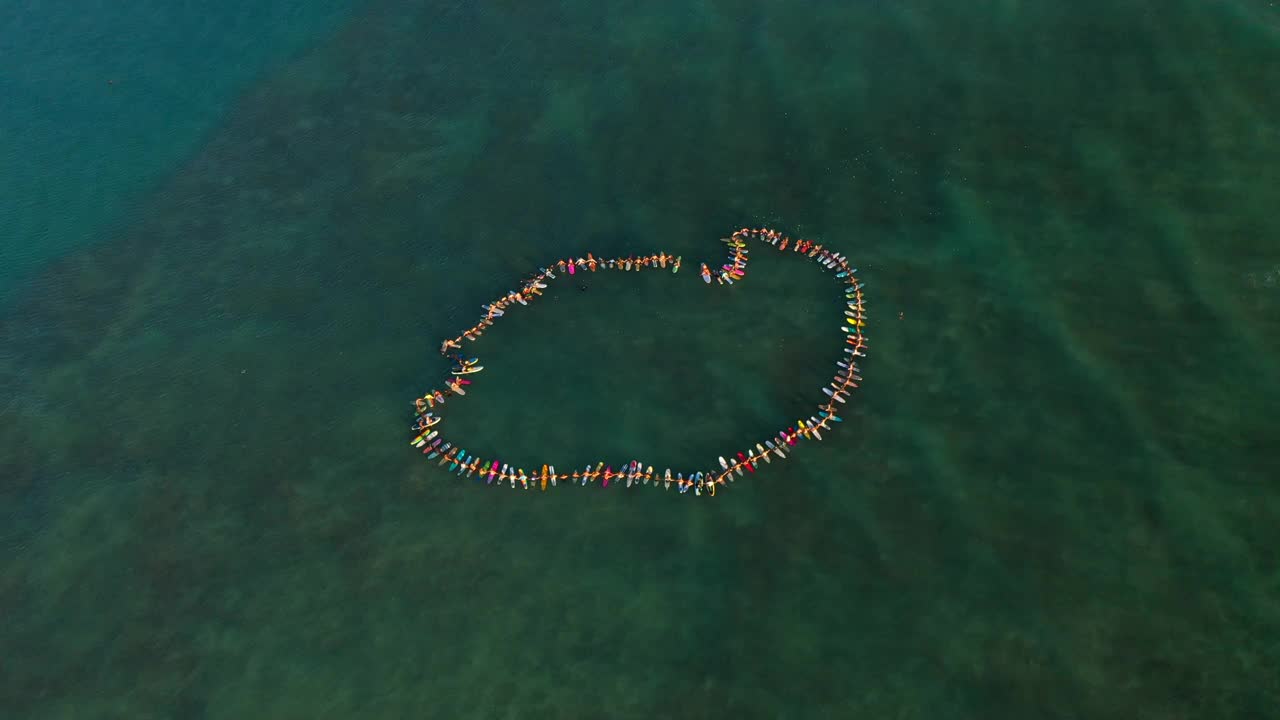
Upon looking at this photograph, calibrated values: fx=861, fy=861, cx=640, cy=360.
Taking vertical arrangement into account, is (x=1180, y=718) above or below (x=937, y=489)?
below

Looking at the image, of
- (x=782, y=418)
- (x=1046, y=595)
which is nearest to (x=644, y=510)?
(x=782, y=418)

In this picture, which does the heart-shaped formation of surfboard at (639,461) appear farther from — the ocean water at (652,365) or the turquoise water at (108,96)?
the turquoise water at (108,96)

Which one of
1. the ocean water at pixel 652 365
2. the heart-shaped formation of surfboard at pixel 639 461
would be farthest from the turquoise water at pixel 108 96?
the heart-shaped formation of surfboard at pixel 639 461

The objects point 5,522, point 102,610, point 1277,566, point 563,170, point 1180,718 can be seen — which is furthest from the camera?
point 563,170

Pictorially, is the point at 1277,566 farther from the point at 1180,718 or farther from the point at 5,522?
the point at 5,522

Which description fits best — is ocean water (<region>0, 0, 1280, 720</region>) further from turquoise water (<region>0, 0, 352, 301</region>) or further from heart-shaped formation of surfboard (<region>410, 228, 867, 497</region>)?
heart-shaped formation of surfboard (<region>410, 228, 867, 497</region>)

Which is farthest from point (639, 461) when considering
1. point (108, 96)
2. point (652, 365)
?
point (108, 96)

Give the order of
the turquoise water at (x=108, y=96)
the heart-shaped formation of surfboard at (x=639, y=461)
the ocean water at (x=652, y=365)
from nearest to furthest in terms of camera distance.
→ the ocean water at (x=652, y=365) < the heart-shaped formation of surfboard at (x=639, y=461) < the turquoise water at (x=108, y=96)
